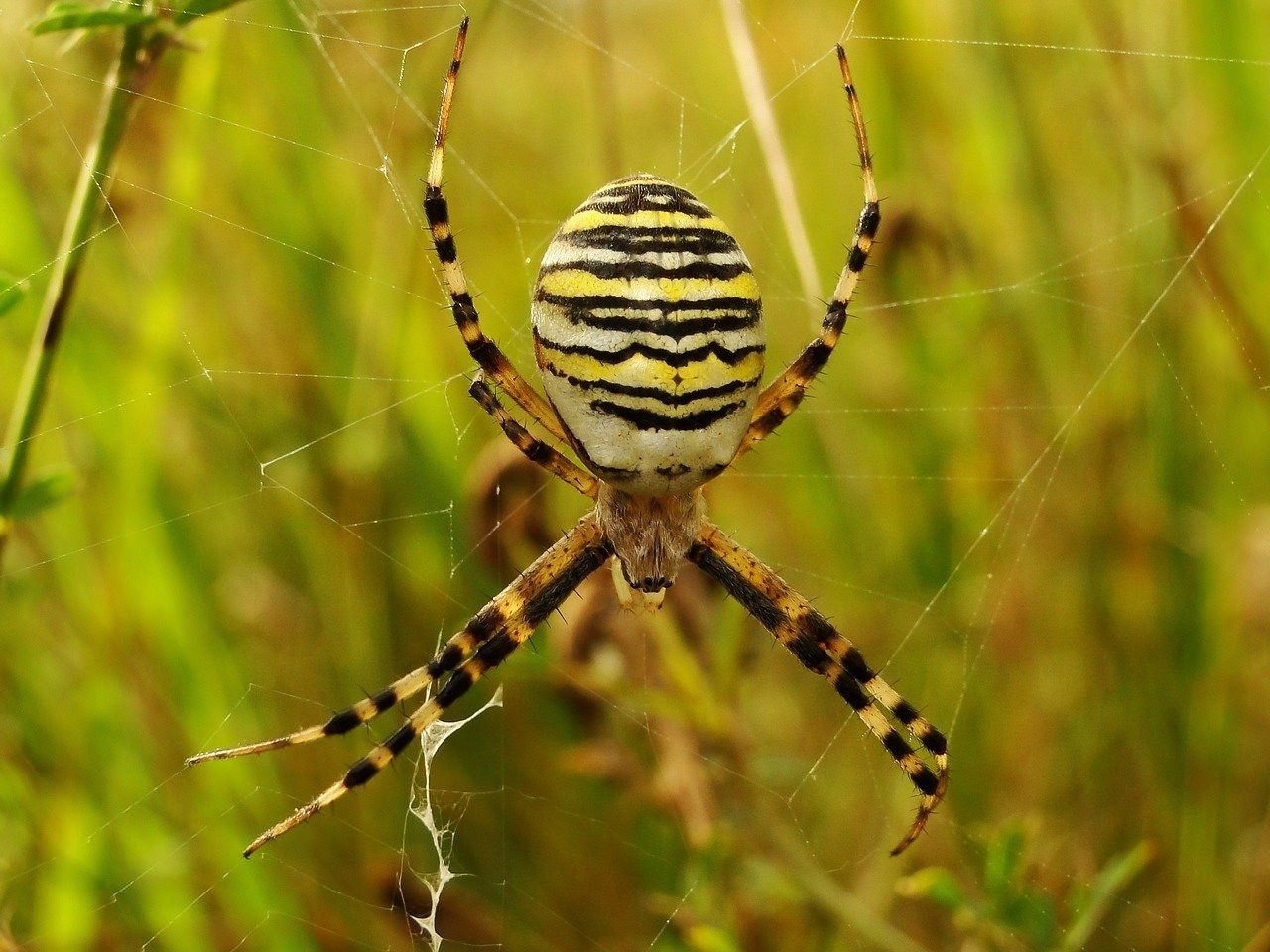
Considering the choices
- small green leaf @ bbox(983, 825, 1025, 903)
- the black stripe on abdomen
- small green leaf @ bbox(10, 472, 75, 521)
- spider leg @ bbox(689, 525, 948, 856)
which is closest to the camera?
small green leaf @ bbox(10, 472, 75, 521)

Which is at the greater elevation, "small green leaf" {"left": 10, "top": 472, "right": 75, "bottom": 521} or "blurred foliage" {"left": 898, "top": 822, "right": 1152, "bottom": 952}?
"small green leaf" {"left": 10, "top": 472, "right": 75, "bottom": 521}

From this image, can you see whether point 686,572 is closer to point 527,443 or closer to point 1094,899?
point 527,443

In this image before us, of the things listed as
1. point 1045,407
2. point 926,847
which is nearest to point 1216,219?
point 1045,407

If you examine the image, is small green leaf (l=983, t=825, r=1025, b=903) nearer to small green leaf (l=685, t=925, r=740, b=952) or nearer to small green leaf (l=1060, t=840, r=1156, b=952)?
small green leaf (l=1060, t=840, r=1156, b=952)

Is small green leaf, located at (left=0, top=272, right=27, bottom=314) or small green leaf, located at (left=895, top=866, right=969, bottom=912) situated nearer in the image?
small green leaf, located at (left=0, top=272, right=27, bottom=314)

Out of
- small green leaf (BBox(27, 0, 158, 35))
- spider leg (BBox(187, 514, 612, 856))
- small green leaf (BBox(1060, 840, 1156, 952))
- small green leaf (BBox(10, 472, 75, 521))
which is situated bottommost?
small green leaf (BBox(1060, 840, 1156, 952))

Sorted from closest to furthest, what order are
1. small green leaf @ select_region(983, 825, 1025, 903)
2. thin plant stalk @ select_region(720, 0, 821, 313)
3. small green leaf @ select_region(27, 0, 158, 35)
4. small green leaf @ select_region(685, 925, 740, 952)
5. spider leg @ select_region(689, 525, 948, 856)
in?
small green leaf @ select_region(27, 0, 158, 35) < small green leaf @ select_region(983, 825, 1025, 903) < small green leaf @ select_region(685, 925, 740, 952) < thin plant stalk @ select_region(720, 0, 821, 313) < spider leg @ select_region(689, 525, 948, 856)

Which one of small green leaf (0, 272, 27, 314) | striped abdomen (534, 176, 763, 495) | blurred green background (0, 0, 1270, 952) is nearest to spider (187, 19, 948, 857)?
striped abdomen (534, 176, 763, 495)
